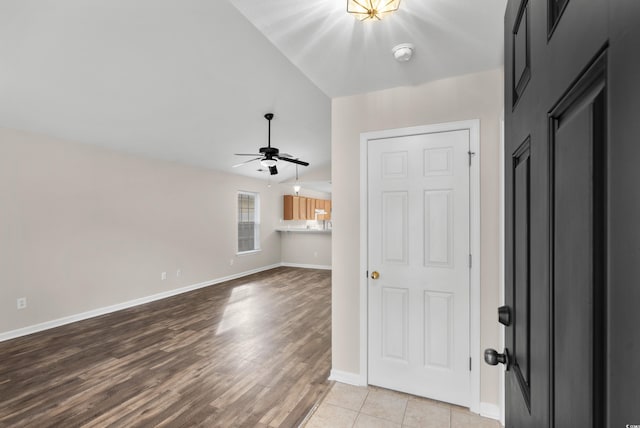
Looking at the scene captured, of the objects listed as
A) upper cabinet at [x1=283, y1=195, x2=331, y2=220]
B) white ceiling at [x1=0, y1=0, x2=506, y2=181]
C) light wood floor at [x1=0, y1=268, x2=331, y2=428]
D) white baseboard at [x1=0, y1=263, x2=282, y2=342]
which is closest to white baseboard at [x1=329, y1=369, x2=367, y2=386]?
light wood floor at [x1=0, y1=268, x2=331, y2=428]

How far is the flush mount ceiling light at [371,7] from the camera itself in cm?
133

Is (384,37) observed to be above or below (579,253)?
above

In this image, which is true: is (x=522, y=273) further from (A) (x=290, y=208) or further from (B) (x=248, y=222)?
(A) (x=290, y=208)

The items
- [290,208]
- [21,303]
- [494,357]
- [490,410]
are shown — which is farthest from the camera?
[290,208]

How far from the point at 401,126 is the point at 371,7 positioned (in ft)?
3.67

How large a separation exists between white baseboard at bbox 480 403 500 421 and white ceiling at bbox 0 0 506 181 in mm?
2321

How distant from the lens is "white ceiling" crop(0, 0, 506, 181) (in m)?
1.64

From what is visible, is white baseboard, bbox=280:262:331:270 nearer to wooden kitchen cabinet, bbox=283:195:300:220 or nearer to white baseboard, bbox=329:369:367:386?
wooden kitchen cabinet, bbox=283:195:300:220

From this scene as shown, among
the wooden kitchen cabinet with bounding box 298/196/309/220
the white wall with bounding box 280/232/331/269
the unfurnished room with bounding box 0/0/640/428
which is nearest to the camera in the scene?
the unfurnished room with bounding box 0/0/640/428

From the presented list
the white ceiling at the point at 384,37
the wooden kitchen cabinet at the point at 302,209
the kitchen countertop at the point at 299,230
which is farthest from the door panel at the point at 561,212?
the wooden kitchen cabinet at the point at 302,209

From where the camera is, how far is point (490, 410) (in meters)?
2.07

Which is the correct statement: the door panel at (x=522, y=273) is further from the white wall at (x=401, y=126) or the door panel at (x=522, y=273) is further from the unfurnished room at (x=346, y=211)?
the white wall at (x=401, y=126)

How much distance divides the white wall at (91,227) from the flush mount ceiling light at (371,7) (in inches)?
167

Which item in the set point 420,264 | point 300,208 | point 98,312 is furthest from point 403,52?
point 300,208
